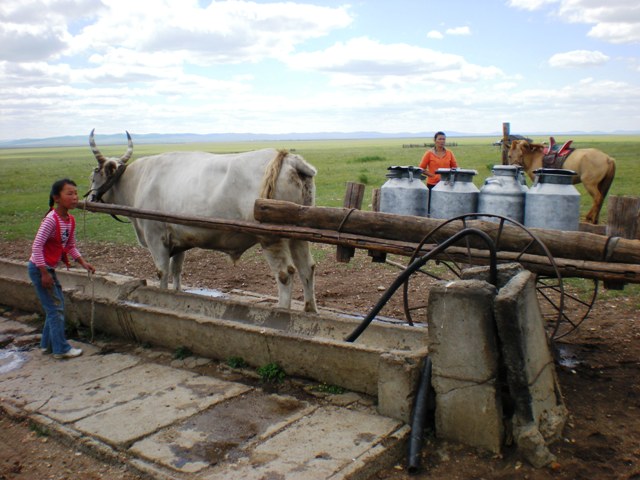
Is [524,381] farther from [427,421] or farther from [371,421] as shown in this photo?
[371,421]

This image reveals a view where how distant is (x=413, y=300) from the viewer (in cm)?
738

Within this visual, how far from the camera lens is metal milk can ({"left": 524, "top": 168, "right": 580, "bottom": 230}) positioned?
4.34 m

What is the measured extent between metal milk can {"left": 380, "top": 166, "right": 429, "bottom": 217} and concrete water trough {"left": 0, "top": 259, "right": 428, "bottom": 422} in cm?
98

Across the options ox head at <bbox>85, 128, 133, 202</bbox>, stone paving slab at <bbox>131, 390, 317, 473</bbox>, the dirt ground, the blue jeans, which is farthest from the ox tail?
the blue jeans

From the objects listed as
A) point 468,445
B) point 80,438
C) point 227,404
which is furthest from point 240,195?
point 468,445

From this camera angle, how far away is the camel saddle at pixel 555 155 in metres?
13.3

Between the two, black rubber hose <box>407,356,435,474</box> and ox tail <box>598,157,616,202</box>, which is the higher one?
ox tail <box>598,157,616,202</box>

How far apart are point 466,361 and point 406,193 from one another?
179 centimetres

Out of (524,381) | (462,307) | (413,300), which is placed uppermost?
(462,307)

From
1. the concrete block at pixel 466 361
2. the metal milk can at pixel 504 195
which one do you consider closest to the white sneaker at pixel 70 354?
the concrete block at pixel 466 361

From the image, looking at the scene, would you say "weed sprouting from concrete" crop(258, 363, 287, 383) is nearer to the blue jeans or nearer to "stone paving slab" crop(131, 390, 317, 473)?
"stone paving slab" crop(131, 390, 317, 473)

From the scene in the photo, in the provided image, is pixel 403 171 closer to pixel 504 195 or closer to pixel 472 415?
pixel 504 195

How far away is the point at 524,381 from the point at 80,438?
284cm

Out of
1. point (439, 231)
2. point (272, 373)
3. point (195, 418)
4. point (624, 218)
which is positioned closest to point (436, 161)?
point (439, 231)
